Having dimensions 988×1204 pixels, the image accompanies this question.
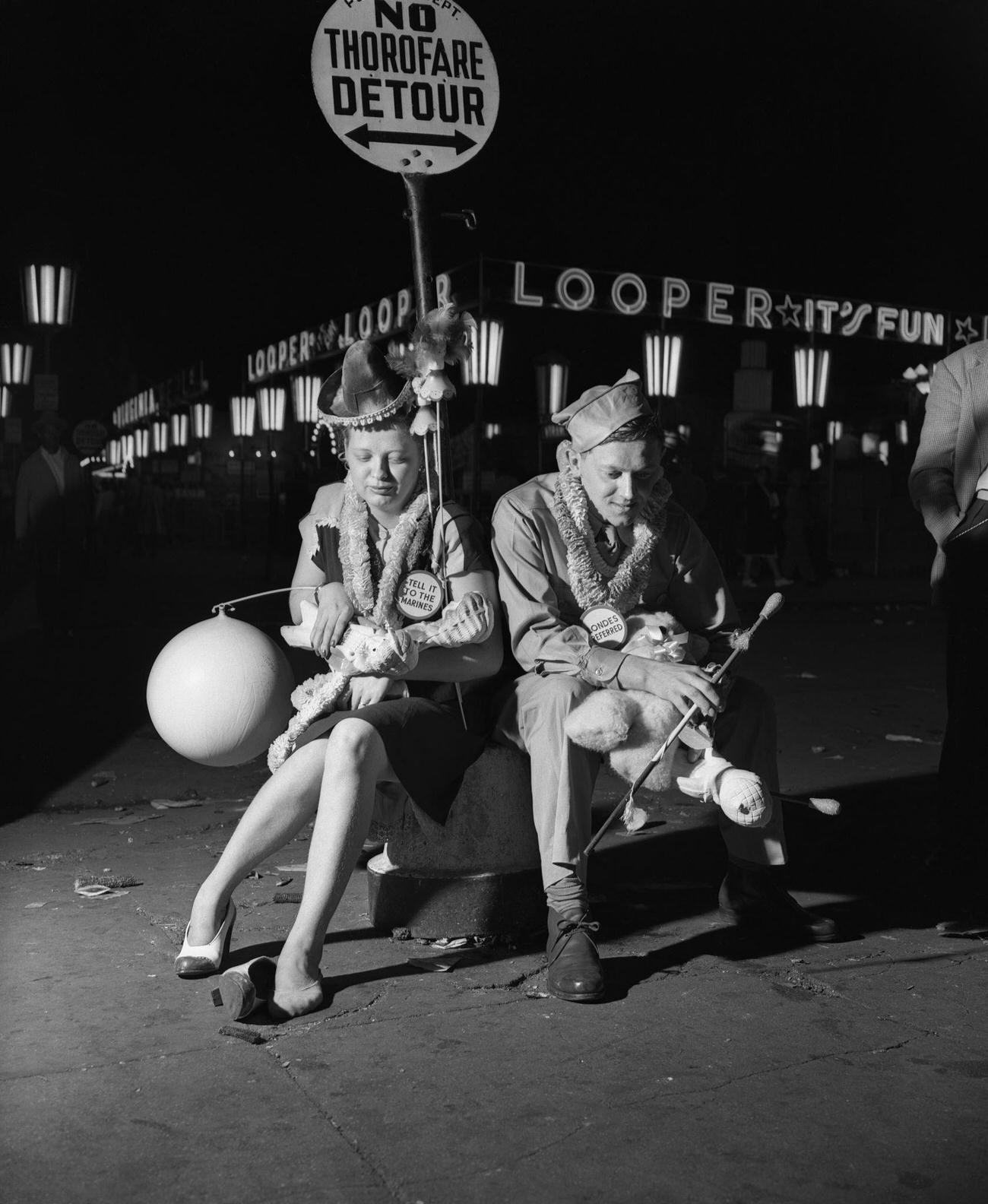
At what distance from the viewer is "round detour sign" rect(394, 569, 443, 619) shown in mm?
3814

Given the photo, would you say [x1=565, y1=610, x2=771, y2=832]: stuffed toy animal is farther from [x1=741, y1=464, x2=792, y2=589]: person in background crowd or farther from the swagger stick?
[x1=741, y1=464, x2=792, y2=589]: person in background crowd

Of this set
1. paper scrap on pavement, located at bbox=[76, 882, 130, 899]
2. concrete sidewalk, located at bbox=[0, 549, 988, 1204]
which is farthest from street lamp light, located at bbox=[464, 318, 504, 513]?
concrete sidewalk, located at bbox=[0, 549, 988, 1204]

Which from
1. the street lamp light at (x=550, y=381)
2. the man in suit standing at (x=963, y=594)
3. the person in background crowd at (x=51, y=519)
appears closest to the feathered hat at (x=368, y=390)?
the man in suit standing at (x=963, y=594)

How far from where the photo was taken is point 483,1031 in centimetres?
324

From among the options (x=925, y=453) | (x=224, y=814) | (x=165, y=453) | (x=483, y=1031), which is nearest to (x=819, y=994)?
(x=483, y=1031)

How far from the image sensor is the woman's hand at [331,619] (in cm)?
367

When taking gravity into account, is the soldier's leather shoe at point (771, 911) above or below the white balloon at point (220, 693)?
below

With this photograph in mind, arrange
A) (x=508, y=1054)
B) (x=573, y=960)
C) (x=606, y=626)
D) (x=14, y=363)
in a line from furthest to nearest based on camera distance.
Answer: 1. (x=14, y=363)
2. (x=606, y=626)
3. (x=573, y=960)
4. (x=508, y=1054)

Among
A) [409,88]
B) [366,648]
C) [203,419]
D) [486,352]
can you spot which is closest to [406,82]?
[409,88]

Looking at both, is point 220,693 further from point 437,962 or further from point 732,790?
point 732,790

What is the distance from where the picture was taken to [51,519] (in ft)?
39.8

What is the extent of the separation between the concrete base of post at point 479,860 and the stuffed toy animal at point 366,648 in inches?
15.3

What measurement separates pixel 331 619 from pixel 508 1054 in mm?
1253

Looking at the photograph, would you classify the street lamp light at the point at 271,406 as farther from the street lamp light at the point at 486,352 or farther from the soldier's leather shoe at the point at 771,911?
the soldier's leather shoe at the point at 771,911
